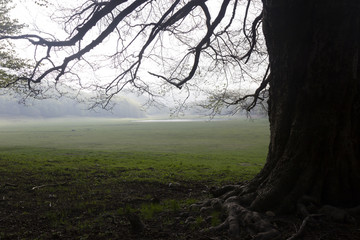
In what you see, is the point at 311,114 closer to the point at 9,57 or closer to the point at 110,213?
the point at 110,213

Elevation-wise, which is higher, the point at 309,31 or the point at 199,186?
the point at 309,31

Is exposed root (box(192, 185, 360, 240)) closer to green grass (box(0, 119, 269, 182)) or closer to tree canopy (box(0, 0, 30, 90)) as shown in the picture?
green grass (box(0, 119, 269, 182))

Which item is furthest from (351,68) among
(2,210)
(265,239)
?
(2,210)

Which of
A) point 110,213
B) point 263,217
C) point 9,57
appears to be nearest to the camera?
point 263,217

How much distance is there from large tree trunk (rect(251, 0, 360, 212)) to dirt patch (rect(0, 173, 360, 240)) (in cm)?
61

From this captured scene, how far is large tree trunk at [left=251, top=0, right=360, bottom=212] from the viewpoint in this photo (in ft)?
13.0

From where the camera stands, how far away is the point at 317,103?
4.09 m

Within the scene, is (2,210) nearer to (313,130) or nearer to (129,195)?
(129,195)

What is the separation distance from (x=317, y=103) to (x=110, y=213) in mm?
4365

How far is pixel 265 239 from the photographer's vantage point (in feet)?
11.3

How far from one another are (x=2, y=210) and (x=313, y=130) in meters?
6.41

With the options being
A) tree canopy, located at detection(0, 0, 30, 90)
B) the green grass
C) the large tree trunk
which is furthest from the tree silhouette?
tree canopy, located at detection(0, 0, 30, 90)

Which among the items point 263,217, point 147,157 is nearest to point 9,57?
point 147,157

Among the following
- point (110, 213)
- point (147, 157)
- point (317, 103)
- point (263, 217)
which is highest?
point (317, 103)
